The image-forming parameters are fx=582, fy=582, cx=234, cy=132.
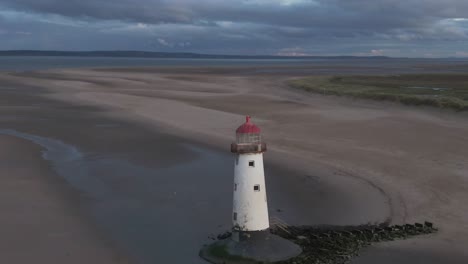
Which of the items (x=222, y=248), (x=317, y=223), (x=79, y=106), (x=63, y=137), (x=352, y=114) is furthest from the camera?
(x=79, y=106)

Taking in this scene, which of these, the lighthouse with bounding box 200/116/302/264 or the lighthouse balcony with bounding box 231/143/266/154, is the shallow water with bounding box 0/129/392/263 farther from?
the lighthouse balcony with bounding box 231/143/266/154

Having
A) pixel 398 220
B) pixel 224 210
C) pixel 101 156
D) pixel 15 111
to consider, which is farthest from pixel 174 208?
pixel 15 111

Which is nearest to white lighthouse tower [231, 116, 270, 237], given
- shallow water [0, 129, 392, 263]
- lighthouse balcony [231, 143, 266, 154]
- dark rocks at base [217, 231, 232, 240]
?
lighthouse balcony [231, 143, 266, 154]

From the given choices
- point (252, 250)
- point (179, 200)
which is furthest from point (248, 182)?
point (179, 200)

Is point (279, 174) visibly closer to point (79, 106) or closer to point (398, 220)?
point (398, 220)

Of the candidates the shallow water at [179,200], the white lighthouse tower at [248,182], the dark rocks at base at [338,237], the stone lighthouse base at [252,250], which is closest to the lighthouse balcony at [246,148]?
the white lighthouse tower at [248,182]
